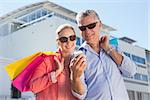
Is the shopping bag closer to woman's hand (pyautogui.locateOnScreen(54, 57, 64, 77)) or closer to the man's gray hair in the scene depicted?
woman's hand (pyautogui.locateOnScreen(54, 57, 64, 77))

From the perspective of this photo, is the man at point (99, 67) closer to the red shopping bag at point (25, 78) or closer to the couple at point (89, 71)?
the couple at point (89, 71)

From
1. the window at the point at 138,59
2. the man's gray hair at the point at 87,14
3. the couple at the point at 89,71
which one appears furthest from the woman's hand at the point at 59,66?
the window at the point at 138,59

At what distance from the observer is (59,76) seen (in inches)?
56.9

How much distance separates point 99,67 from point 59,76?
186 mm

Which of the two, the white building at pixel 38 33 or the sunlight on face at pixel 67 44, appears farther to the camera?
the white building at pixel 38 33

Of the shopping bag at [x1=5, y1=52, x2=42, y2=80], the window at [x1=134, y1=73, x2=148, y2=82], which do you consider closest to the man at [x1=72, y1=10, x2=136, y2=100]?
the shopping bag at [x1=5, y1=52, x2=42, y2=80]

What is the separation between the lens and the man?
1390mm

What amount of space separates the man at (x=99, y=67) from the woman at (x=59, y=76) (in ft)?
0.20

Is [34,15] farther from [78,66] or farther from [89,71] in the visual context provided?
[78,66]

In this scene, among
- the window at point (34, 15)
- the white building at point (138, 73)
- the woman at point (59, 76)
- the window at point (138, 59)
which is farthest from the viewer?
the window at point (138, 59)

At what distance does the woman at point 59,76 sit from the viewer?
1385 mm

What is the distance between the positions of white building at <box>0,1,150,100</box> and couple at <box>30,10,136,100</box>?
16.1m

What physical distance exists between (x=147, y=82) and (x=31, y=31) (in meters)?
16.4

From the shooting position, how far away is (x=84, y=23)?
1.43m
